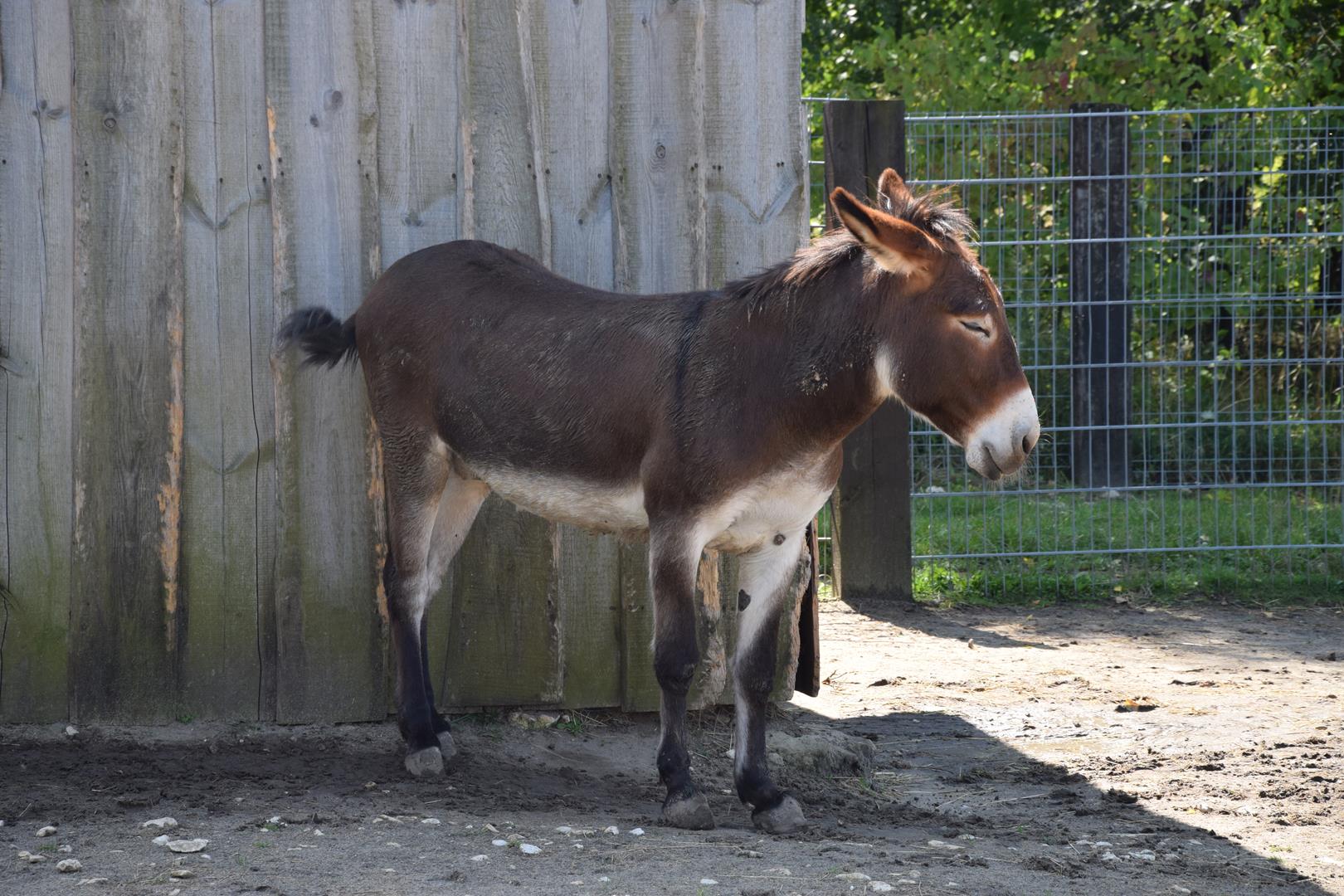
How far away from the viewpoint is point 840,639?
7074mm

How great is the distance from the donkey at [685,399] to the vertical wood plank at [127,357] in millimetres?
625

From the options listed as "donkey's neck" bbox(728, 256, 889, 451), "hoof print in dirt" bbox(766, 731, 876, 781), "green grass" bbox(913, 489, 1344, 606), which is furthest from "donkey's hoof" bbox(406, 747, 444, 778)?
"green grass" bbox(913, 489, 1344, 606)

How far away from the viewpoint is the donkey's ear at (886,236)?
385 centimetres

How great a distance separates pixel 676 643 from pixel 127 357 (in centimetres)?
228

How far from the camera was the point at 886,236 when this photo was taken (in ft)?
12.8

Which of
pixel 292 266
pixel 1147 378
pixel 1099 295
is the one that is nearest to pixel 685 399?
pixel 292 266

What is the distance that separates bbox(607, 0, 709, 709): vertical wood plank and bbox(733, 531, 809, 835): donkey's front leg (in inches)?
34.6

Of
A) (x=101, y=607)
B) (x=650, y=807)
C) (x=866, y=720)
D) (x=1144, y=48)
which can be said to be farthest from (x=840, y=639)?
(x=1144, y=48)

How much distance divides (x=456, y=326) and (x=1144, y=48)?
9013mm

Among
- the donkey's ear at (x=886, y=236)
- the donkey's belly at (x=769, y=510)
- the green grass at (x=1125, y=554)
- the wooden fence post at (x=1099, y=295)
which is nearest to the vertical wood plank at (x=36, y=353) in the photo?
the donkey's belly at (x=769, y=510)

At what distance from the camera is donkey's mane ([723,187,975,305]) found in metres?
4.10

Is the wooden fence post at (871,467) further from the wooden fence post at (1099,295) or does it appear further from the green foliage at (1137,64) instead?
the green foliage at (1137,64)

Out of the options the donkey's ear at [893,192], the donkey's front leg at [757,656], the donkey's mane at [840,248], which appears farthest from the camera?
the donkey's front leg at [757,656]

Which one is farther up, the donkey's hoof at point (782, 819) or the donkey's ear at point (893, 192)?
the donkey's ear at point (893, 192)
